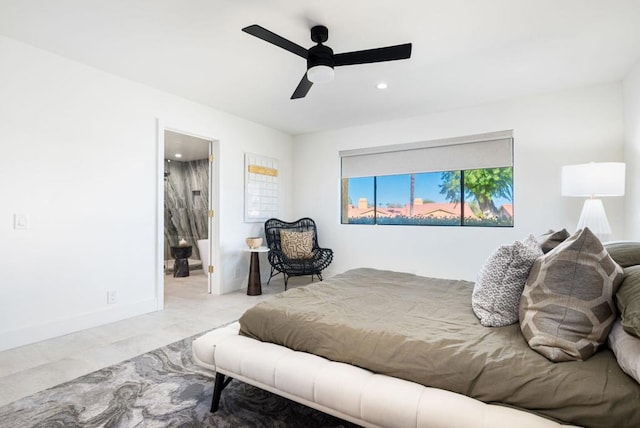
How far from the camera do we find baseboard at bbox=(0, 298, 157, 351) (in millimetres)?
2609

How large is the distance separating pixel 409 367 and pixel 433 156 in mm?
3600

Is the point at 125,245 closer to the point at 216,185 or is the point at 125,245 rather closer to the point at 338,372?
the point at 216,185

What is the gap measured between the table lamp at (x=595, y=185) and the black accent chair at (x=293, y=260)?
300cm

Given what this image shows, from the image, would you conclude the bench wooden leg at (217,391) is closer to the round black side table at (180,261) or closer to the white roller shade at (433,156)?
the white roller shade at (433,156)

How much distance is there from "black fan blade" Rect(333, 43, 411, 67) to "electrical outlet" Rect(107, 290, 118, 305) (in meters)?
3.06

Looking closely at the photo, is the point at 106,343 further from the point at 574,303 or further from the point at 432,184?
the point at 432,184

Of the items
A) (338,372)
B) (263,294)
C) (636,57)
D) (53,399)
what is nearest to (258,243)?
(263,294)

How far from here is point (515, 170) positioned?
389cm

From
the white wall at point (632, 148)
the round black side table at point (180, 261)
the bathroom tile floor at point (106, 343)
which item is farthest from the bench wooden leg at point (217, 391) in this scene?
the round black side table at point (180, 261)

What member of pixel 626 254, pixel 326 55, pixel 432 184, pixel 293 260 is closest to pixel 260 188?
pixel 293 260

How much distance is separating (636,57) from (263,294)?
465cm

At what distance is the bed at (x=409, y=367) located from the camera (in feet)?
3.59

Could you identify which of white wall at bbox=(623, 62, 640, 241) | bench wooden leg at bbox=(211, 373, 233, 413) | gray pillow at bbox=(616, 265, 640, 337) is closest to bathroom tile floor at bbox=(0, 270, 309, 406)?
bench wooden leg at bbox=(211, 373, 233, 413)

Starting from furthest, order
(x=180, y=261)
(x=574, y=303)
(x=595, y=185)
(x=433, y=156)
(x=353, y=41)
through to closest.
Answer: (x=180, y=261) < (x=433, y=156) < (x=595, y=185) < (x=353, y=41) < (x=574, y=303)
